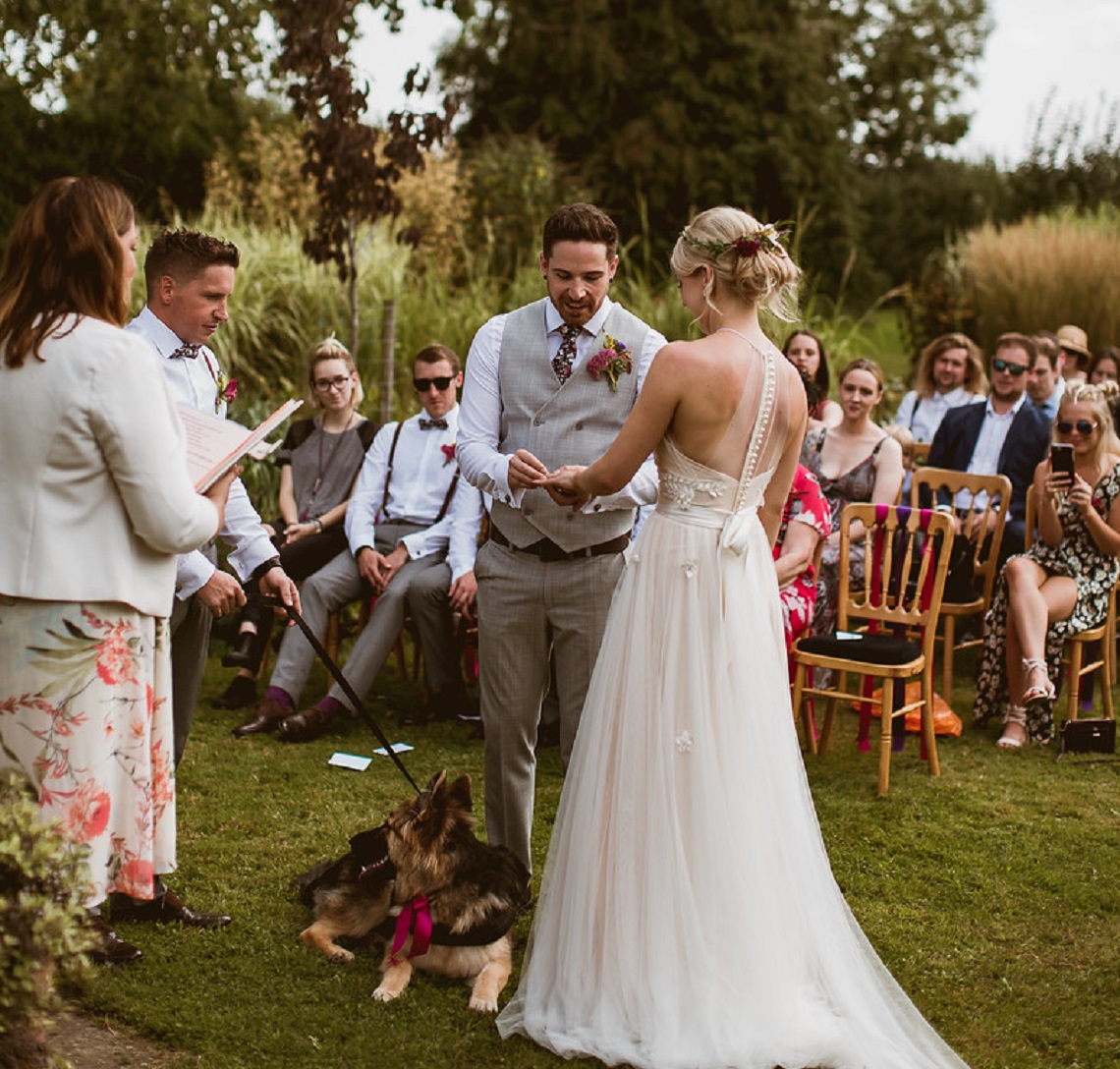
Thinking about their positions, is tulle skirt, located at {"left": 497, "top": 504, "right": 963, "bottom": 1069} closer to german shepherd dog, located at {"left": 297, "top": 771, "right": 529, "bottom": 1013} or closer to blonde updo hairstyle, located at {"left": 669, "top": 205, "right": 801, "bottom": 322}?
german shepherd dog, located at {"left": 297, "top": 771, "right": 529, "bottom": 1013}

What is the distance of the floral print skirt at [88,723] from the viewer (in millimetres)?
2748

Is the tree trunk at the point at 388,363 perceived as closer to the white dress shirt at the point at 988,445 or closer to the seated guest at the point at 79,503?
the white dress shirt at the point at 988,445

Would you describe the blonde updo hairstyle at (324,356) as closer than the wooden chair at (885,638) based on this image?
No

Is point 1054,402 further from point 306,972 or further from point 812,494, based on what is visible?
point 306,972

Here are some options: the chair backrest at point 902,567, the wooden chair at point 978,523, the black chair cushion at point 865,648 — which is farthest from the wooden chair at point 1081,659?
the black chair cushion at point 865,648

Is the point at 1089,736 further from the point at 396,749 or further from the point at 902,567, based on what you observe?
the point at 396,749

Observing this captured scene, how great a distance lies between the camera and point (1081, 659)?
6.73 metres

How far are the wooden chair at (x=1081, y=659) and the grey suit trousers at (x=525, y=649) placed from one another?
11.5ft

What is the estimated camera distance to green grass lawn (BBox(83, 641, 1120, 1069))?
3.38m

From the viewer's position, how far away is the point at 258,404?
909 cm

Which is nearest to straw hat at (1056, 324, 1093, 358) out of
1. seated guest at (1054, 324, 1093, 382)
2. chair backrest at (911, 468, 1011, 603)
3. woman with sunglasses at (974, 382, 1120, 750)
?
seated guest at (1054, 324, 1093, 382)

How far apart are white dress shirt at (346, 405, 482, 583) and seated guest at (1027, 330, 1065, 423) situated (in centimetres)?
376

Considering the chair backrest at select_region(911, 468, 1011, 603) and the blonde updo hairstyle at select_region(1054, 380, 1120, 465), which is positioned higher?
the blonde updo hairstyle at select_region(1054, 380, 1120, 465)

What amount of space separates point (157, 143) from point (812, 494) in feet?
44.3
